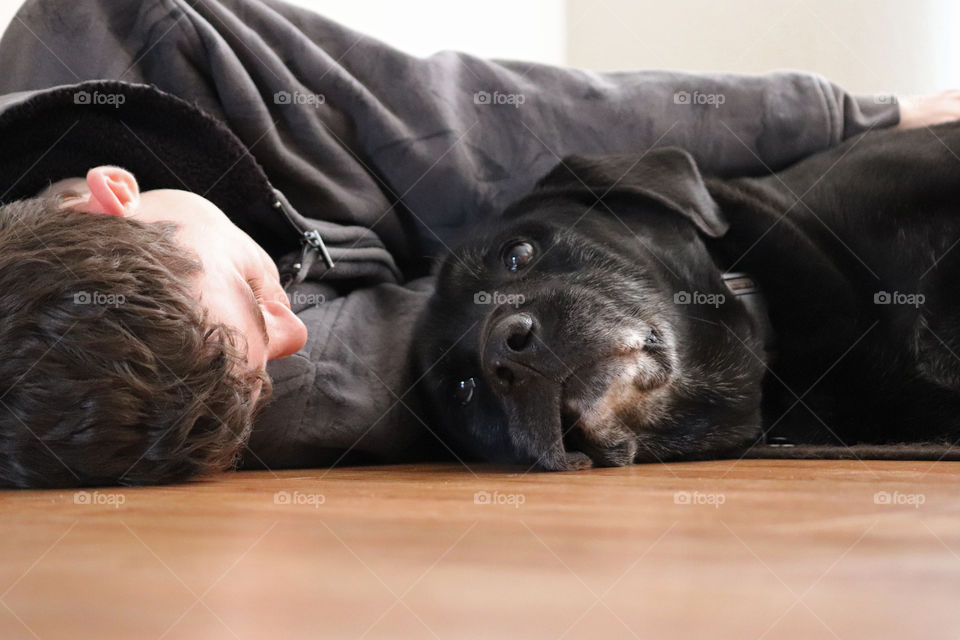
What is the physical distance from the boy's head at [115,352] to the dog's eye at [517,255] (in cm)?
45

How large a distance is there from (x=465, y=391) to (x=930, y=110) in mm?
1224

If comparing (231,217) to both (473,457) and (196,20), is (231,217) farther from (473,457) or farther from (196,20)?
(473,457)

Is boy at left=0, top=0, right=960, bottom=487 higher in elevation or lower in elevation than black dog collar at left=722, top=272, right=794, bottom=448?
higher

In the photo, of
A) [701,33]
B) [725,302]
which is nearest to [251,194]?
[725,302]

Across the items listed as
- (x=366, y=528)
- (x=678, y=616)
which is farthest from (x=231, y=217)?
(x=678, y=616)

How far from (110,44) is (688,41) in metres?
2.30

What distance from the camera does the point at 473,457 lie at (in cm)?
150

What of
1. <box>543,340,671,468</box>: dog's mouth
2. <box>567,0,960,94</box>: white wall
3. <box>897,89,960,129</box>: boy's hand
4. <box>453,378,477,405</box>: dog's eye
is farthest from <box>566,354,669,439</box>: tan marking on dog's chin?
<box>567,0,960,94</box>: white wall

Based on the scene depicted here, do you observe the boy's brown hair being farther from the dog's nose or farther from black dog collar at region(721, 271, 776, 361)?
black dog collar at region(721, 271, 776, 361)

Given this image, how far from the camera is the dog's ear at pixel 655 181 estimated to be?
58.9 inches

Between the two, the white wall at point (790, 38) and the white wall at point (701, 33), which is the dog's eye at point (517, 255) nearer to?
the white wall at point (701, 33)

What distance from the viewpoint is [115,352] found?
41.2 inches

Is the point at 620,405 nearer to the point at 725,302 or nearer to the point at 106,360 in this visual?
the point at 725,302

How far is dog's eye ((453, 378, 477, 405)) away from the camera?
1420mm
